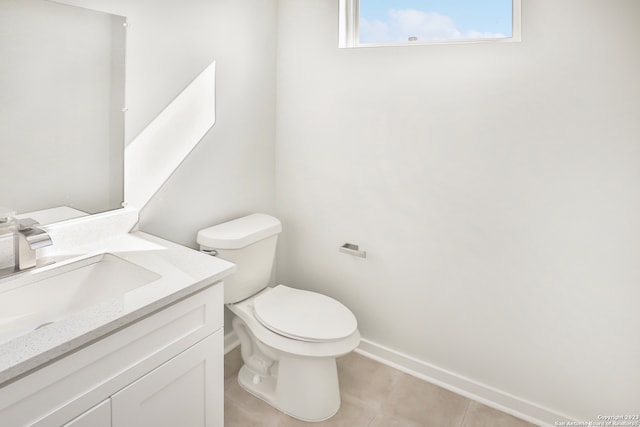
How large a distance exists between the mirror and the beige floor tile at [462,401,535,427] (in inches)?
69.0

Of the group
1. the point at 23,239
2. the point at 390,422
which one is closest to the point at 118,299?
the point at 23,239

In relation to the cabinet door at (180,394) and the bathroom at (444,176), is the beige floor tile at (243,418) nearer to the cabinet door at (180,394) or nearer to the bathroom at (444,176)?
the cabinet door at (180,394)

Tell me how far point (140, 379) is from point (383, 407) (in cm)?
117

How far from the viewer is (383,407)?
180cm

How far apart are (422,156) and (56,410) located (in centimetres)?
160

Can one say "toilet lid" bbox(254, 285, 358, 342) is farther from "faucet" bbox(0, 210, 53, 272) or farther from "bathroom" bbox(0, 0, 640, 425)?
"faucet" bbox(0, 210, 53, 272)

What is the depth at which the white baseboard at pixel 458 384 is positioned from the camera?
5.66 feet

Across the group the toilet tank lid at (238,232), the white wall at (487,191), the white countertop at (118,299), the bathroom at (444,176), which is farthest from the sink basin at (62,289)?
the white wall at (487,191)

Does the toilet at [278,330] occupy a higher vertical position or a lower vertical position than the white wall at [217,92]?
lower

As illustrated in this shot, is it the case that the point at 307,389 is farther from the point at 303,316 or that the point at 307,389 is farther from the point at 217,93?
the point at 217,93

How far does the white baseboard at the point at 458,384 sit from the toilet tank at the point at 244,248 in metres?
0.45

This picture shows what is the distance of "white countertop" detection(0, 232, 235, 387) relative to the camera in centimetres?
82

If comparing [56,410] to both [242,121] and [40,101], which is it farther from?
[242,121]

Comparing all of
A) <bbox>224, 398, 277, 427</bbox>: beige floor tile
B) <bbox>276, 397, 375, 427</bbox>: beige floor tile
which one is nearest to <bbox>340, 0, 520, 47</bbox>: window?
<bbox>276, 397, 375, 427</bbox>: beige floor tile
